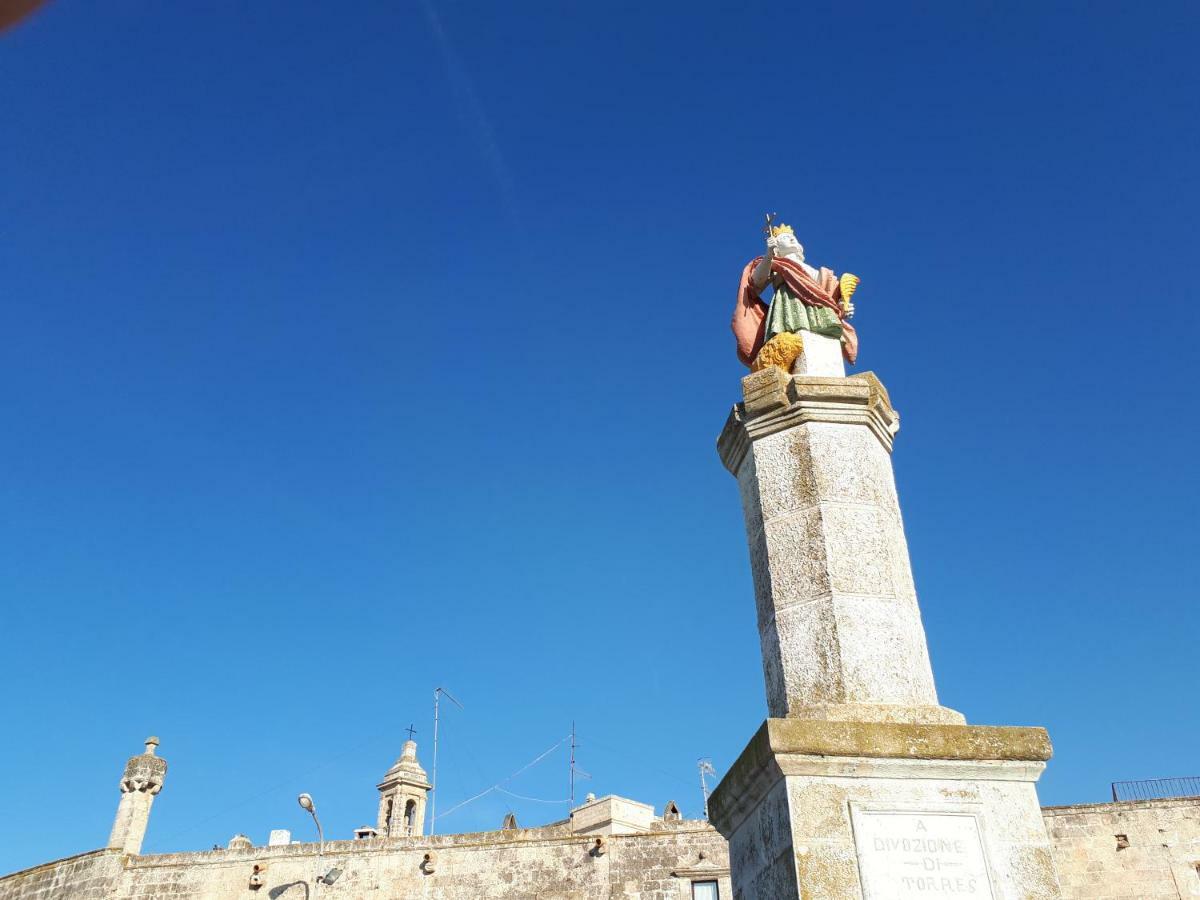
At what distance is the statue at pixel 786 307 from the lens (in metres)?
6.76

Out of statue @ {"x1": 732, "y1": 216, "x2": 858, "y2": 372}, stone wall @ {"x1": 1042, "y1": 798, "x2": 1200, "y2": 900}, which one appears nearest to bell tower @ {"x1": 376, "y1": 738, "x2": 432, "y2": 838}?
stone wall @ {"x1": 1042, "y1": 798, "x2": 1200, "y2": 900}

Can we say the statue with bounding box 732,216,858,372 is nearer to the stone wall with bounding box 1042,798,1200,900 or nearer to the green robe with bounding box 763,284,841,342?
the green robe with bounding box 763,284,841,342

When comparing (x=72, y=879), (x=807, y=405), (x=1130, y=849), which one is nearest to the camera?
(x=807, y=405)

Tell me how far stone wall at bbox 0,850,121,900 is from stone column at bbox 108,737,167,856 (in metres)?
0.38

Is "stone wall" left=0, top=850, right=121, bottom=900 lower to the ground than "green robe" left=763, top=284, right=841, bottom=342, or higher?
higher

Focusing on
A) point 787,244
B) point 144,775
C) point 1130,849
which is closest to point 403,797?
point 144,775

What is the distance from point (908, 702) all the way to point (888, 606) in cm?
55

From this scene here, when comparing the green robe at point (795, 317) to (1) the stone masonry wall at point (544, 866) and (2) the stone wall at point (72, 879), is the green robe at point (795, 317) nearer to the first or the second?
(1) the stone masonry wall at point (544, 866)

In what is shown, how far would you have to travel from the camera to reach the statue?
676 cm

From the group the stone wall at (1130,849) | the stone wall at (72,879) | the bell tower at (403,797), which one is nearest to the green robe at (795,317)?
the stone wall at (1130,849)

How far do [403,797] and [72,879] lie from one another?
12635 millimetres

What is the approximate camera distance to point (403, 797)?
32.7 meters

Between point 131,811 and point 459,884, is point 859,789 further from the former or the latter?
point 131,811

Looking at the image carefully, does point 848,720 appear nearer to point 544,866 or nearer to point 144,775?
point 544,866
